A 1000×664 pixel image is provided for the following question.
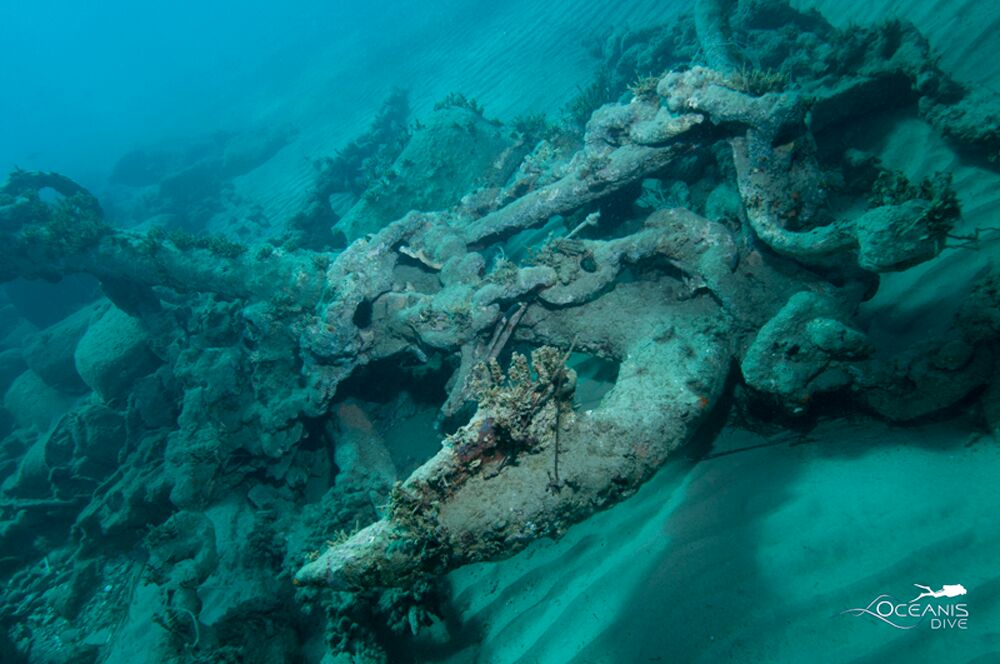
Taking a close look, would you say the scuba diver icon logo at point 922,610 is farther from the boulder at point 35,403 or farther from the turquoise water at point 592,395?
the boulder at point 35,403

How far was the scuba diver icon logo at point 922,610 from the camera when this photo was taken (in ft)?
7.53

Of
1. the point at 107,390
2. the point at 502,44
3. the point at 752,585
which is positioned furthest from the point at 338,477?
the point at 502,44

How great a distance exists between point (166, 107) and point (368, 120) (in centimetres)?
4300

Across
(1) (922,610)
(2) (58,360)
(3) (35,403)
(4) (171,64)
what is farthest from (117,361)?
(4) (171,64)

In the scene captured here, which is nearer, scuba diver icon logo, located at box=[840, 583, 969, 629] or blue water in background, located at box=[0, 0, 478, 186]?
scuba diver icon logo, located at box=[840, 583, 969, 629]

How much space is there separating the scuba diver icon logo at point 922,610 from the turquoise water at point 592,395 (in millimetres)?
15

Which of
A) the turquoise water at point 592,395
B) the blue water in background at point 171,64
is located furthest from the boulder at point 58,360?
the blue water in background at point 171,64

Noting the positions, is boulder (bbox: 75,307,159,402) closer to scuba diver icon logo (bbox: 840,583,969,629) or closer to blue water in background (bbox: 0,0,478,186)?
scuba diver icon logo (bbox: 840,583,969,629)

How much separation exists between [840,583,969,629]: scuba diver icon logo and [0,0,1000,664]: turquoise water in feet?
0.05

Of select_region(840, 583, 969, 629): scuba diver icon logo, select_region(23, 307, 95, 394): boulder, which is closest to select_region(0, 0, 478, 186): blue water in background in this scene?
select_region(23, 307, 95, 394): boulder

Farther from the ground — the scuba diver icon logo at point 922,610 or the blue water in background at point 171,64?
the blue water in background at point 171,64

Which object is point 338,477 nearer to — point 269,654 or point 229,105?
point 269,654

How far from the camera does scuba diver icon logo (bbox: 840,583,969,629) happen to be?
2295 mm

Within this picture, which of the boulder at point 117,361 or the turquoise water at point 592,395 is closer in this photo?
the turquoise water at point 592,395
